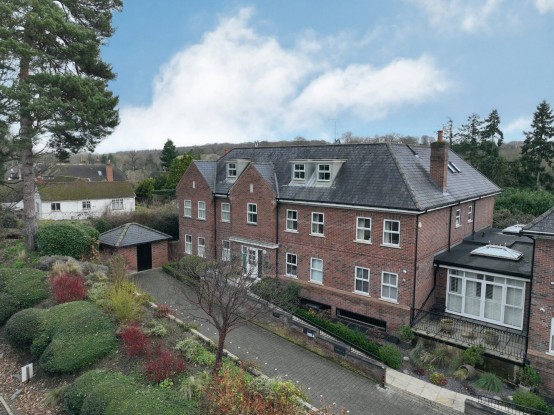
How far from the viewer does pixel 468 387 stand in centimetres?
1475

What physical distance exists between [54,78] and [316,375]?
20.2 metres

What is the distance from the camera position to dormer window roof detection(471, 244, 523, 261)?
18062 millimetres

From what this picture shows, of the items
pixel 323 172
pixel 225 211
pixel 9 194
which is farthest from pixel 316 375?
pixel 9 194

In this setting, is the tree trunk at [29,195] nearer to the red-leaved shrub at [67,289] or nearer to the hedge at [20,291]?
the hedge at [20,291]

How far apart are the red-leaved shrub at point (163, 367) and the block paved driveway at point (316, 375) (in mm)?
3736

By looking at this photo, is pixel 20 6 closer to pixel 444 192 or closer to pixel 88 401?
pixel 88 401

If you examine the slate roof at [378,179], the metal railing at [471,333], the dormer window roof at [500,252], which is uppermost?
the slate roof at [378,179]

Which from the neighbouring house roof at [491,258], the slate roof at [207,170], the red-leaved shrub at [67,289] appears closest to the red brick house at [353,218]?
the slate roof at [207,170]

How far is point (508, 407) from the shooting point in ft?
43.6

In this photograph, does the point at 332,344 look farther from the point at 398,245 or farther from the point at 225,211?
the point at 225,211

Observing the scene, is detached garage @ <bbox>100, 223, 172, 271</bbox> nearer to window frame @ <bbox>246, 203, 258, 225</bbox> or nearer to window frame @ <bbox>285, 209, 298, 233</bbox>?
window frame @ <bbox>246, 203, 258, 225</bbox>

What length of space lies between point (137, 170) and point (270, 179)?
72.9 meters

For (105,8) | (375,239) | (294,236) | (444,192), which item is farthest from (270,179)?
(105,8)

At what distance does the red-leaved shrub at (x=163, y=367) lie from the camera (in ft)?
39.5
